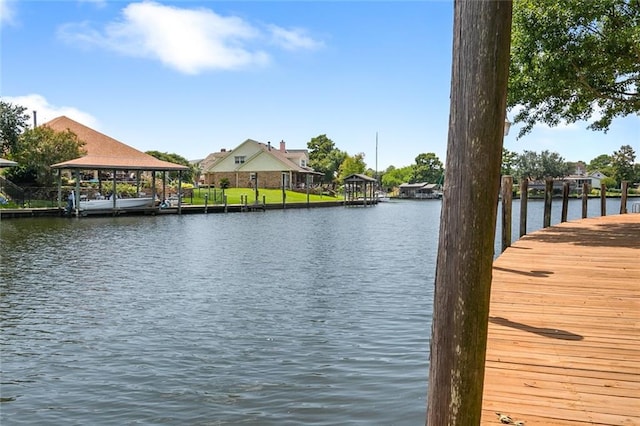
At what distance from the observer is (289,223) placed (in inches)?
1539

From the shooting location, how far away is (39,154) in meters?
44.4

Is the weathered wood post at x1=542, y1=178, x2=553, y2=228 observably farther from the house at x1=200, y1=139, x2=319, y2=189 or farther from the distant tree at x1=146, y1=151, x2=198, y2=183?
the distant tree at x1=146, y1=151, x2=198, y2=183

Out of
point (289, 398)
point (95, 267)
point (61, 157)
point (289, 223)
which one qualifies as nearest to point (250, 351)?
point (289, 398)

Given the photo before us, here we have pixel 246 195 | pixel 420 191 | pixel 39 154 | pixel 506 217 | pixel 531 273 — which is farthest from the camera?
pixel 420 191

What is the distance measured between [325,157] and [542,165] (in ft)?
168

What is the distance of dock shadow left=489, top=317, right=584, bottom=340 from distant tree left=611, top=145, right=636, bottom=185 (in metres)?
136

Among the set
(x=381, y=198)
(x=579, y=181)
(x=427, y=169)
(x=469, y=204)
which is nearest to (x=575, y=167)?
(x=579, y=181)

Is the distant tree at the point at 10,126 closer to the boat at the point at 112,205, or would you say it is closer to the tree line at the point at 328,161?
the tree line at the point at 328,161

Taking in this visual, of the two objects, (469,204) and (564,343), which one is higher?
(469,204)

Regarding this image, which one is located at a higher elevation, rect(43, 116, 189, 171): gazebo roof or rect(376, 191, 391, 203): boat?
rect(43, 116, 189, 171): gazebo roof

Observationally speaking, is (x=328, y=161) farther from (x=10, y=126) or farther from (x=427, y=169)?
(x=10, y=126)

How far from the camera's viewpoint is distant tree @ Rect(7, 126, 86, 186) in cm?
4422

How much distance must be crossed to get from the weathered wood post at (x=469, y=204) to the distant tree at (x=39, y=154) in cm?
4785

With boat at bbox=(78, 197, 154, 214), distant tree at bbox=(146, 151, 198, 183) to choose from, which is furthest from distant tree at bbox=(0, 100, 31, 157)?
distant tree at bbox=(146, 151, 198, 183)
